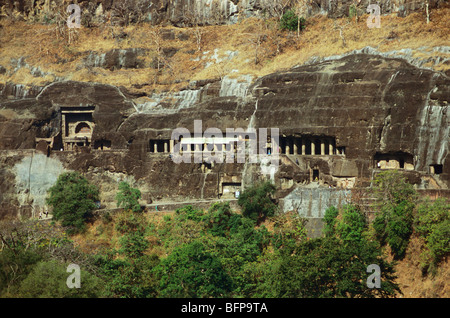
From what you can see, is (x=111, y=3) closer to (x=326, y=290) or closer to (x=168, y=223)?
(x=168, y=223)

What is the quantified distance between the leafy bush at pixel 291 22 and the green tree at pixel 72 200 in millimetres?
25476

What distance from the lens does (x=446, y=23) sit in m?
70.3

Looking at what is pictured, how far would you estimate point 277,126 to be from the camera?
2581 inches

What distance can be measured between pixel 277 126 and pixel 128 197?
1175 centimetres

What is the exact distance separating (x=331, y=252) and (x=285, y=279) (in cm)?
298

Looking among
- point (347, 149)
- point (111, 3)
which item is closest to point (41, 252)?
point (347, 149)

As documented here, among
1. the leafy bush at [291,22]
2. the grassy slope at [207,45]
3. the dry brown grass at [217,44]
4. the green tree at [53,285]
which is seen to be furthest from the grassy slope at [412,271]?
the leafy bush at [291,22]

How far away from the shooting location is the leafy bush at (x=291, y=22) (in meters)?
82.9

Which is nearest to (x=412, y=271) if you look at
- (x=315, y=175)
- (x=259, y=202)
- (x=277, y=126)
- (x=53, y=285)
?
(x=259, y=202)

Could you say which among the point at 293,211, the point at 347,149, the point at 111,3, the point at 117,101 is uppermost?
the point at 111,3

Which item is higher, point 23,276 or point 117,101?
point 117,101

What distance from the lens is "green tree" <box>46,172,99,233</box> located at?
64.9 m

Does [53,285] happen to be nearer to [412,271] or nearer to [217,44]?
[412,271]

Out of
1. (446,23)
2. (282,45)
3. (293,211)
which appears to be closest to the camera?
(293,211)
